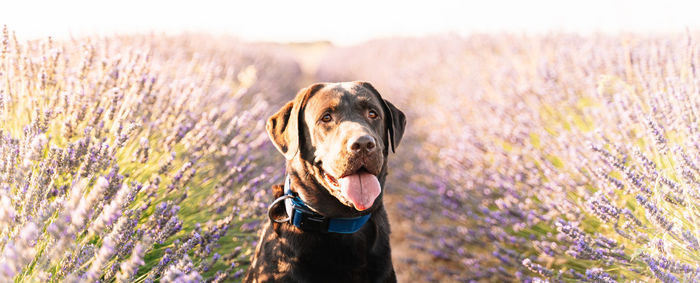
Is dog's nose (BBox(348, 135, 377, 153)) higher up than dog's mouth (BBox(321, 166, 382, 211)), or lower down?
higher up

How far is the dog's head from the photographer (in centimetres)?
205

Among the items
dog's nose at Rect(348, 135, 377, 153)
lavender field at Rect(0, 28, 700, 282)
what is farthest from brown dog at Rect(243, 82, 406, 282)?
lavender field at Rect(0, 28, 700, 282)

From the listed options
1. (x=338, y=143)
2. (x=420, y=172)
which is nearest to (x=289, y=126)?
(x=338, y=143)

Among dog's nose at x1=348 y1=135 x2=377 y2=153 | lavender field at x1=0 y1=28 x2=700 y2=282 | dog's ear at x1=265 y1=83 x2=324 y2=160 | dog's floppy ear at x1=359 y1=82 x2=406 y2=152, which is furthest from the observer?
dog's floppy ear at x1=359 y1=82 x2=406 y2=152

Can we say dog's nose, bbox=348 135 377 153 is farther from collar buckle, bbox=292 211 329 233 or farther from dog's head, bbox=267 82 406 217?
collar buckle, bbox=292 211 329 233

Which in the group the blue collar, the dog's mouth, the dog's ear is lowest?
the blue collar

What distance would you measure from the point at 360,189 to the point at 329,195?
206 mm

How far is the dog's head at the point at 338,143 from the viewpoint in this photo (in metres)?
2.05

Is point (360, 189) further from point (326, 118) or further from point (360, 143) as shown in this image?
point (326, 118)

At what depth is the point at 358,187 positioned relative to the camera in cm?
207

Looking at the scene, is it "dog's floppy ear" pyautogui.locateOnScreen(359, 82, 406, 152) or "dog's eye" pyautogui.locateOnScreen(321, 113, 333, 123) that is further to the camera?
"dog's floppy ear" pyautogui.locateOnScreen(359, 82, 406, 152)

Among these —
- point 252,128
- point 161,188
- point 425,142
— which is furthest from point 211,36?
point 161,188

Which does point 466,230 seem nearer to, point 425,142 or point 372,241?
point 372,241

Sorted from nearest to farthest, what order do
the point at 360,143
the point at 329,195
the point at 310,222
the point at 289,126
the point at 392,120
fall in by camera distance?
the point at 360,143 < the point at 310,222 < the point at 329,195 < the point at 289,126 < the point at 392,120
